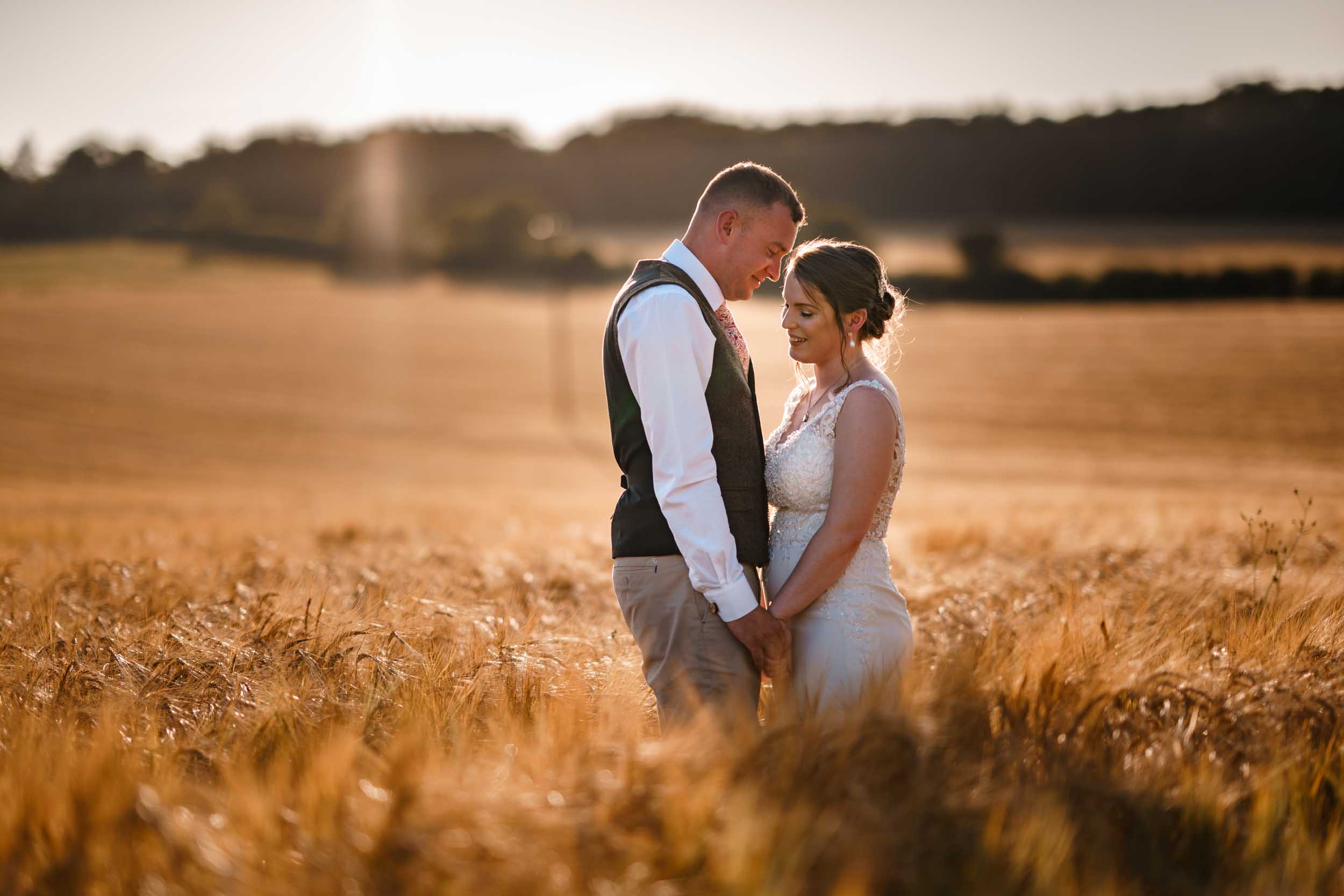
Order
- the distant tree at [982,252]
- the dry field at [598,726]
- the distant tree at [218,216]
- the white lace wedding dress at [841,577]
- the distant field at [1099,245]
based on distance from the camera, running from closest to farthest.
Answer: the dry field at [598,726] < the white lace wedding dress at [841,577] < the distant field at [1099,245] < the distant tree at [982,252] < the distant tree at [218,216]

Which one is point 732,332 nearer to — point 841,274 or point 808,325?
point 808,325

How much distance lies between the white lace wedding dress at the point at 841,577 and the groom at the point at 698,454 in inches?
4.7

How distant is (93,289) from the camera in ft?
197

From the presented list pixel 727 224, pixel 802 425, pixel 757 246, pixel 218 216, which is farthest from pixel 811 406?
pixel 218 216

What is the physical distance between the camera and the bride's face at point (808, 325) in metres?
3.85

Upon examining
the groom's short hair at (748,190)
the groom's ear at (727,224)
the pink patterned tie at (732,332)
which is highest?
the groom's short hair at (748,190)

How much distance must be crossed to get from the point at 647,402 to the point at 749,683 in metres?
1.11

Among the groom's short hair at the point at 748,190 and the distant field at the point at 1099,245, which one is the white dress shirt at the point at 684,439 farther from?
the distant field at the point at 1099,245

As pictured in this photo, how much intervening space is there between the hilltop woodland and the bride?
45544 mm

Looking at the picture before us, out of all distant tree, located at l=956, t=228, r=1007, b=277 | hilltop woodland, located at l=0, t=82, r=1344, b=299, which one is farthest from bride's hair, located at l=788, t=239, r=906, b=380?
distant tree, located at l=956, t=228, r=1007, b=277

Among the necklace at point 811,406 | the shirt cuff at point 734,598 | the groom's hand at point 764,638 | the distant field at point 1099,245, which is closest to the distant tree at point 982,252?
the distant field at point 1099,245

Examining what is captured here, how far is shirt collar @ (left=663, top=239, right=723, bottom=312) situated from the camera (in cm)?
367

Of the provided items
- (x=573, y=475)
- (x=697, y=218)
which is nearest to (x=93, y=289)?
(x=573, y=475)

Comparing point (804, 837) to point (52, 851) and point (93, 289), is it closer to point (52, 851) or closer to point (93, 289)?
point (52, 851)
